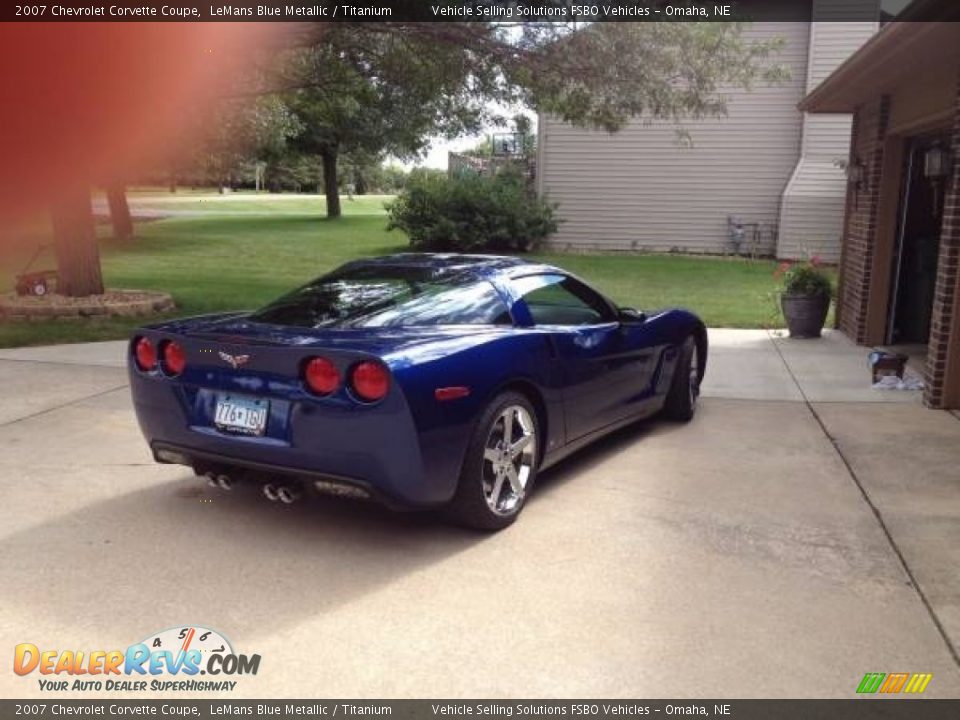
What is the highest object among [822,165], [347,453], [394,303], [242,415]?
[822,165]

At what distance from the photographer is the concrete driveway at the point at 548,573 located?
2.97m

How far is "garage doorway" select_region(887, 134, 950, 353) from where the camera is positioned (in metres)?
9.37

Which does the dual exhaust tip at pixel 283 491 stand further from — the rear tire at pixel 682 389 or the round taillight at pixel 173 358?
the rear tire at pixel 682 389

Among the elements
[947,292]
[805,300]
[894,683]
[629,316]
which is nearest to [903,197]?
[805,300]

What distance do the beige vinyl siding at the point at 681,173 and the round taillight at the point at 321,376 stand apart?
57.8 ft

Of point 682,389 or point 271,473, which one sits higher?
point 271,473

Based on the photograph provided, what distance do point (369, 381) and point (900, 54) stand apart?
575 centimetres

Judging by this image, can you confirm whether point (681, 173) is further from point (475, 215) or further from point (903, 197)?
point (903, 197)

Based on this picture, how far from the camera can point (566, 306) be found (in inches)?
216

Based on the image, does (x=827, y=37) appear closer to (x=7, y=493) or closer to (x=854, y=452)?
(x=854, y=452)

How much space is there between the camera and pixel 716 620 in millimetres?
3303

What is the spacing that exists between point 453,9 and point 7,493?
767cm

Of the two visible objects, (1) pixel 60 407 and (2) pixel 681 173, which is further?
(2) pixel 681 173

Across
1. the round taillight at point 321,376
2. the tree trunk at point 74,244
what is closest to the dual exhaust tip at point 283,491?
the round taillight at point 321,376
